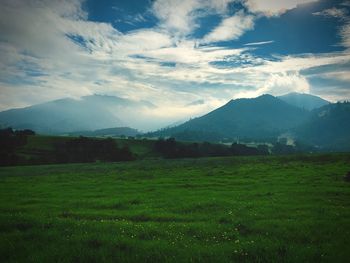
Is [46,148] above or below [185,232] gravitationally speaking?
below

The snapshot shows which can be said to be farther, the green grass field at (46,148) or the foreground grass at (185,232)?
the green grass field at (46,148)

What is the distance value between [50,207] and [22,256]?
11.7 metres

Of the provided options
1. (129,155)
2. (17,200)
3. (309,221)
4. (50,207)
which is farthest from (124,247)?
(129,155)

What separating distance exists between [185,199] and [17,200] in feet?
53.0

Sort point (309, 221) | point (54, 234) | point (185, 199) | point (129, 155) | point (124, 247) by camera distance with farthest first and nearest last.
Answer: point (129, 155)
point (185, 199)
point (309, 221)
point (54, 234)
point (124, 247)

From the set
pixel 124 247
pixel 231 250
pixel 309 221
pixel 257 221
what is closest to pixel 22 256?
pixel 124 247

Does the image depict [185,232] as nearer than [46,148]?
Yes

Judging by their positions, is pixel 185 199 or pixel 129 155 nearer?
pixel 185 199

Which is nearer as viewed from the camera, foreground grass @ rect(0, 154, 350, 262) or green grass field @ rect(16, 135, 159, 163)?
foreground grass @ rect(0, 154, 350, 262)

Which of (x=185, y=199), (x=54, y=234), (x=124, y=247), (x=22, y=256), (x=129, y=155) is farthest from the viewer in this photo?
(x=129, y=155)

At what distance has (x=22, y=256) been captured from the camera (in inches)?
472

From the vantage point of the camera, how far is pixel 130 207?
2253 centimetres

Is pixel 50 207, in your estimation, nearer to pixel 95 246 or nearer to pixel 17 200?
pixel 17 200

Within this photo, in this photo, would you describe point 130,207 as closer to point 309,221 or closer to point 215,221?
point 215,221
